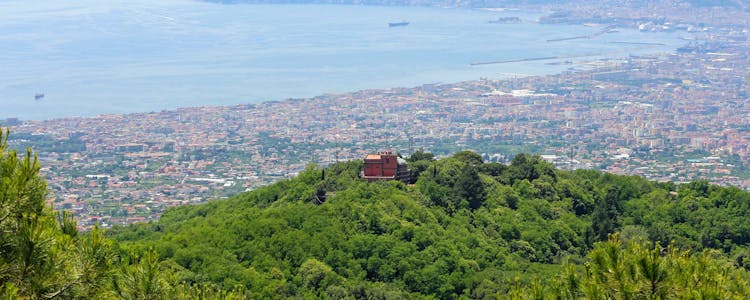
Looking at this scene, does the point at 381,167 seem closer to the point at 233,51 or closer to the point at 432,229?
the point at 432,229

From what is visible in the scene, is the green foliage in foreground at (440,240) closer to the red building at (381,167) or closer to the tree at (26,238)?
the tree at (26,238)

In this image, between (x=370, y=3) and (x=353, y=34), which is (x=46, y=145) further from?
(x=370, y=3)

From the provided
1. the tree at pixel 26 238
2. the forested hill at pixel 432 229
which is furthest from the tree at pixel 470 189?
the tree at pixel 26 238

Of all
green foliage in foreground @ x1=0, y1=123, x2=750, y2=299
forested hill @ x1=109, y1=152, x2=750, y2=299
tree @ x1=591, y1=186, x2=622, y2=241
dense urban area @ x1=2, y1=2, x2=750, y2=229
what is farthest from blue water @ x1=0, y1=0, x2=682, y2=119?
tree @ x1=591, y1=186, x2=622, y2=241

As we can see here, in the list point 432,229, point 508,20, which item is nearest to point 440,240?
point 432,229

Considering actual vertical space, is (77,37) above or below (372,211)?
above

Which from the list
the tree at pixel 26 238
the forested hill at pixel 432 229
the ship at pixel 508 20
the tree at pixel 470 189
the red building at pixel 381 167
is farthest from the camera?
the ship at pixel 508 20

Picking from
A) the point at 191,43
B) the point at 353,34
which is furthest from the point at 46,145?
the point at 353,34
